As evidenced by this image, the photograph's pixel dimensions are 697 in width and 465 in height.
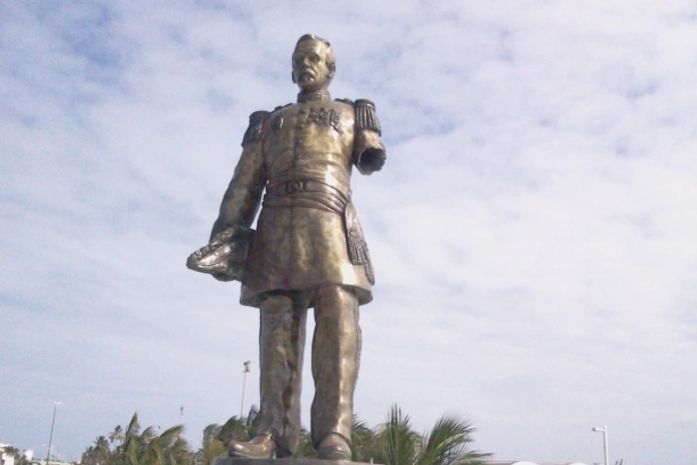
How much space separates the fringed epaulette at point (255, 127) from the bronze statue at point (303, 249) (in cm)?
1

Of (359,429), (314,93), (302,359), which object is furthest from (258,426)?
(359,429)

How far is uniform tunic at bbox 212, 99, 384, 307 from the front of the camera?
4.74m

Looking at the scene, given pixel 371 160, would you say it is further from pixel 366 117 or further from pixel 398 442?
pixel 398 442

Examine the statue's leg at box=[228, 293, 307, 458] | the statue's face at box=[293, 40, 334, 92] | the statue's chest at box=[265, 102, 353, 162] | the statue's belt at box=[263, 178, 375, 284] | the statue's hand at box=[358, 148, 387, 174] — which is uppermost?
the statue's face at box=[293, 40, 334, 92]

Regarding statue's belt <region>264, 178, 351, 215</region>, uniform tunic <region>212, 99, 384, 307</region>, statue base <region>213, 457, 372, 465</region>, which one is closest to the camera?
statue base <region>213, 457, 372, 465</region>

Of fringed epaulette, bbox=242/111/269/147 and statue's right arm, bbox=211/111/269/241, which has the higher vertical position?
fringed epaulette, bbox=242/111/269/147

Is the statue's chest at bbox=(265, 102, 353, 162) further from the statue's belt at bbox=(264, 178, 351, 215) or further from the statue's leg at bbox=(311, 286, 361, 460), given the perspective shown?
the statue's leg at bbox=(311, 286, 361, 460)

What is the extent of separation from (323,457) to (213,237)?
1.55 m

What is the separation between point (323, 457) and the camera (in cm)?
425

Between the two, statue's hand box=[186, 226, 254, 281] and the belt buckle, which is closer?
statue's hand box=[186, 226, 254, 281]

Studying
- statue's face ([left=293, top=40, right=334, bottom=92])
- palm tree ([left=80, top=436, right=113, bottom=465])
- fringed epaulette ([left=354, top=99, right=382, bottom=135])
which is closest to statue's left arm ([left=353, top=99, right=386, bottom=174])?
fringed epaulette ([left=354, top=99, right=382, bottom=135])

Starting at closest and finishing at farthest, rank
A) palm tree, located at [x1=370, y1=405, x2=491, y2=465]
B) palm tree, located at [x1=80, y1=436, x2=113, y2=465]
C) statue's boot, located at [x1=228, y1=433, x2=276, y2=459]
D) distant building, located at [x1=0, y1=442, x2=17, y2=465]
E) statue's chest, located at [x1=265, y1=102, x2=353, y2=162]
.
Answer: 1. statue's boot, located at [x1=228, y1=433, x2=276, y2=459]
2. statue's chest, located at [x1=265, y1=102, x2=353, y2=162]
3. palm tree, located at [x1=370, y1=405, x2=491, y2=465]
4. palm tree, located at [x1=80, y1=436, x2=113, y2=465]
5. distant building, located at [x1=0, y1=442, x2=17, y2=465]

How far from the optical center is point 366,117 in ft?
17.0

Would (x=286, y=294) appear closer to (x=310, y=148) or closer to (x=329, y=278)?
(x=329, y=278)
